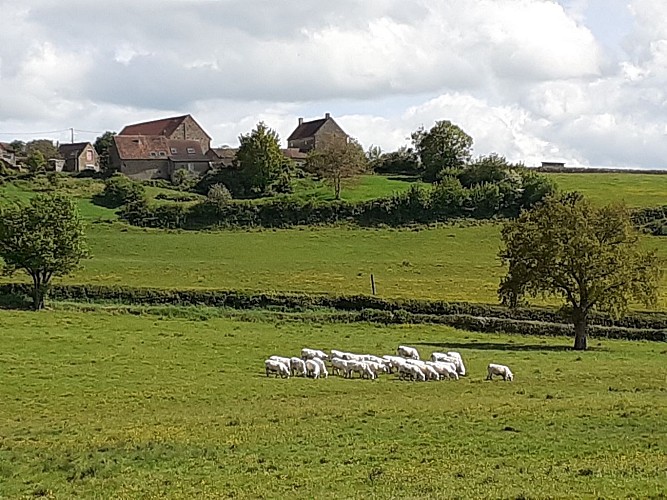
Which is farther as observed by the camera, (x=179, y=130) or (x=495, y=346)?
(x=179, y=130)

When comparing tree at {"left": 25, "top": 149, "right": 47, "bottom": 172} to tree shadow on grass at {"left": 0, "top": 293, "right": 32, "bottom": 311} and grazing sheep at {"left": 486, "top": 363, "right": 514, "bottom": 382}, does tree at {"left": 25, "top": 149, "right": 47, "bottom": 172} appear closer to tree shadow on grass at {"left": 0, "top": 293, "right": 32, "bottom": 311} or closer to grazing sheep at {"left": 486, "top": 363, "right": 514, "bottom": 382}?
tree shadow on grass at {"left": 0, "top": 293, "right": 32, "bottom": 311}

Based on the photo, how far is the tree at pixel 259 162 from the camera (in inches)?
4916

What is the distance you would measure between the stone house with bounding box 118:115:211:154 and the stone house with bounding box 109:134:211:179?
1823 cm

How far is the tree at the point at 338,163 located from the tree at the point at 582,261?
6877 centimetres

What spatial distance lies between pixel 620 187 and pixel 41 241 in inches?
3686

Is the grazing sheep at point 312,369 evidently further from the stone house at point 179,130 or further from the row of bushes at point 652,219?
the stone house at point 179,130

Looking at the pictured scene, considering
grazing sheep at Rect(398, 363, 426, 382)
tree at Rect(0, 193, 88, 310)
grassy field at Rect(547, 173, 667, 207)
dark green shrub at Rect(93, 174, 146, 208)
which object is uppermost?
grassy field at Rect(547, 173, 667, 207)

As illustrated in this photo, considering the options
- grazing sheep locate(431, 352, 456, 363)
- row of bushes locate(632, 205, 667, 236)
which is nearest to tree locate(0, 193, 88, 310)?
grazing sheep locate(431, 352, 456, 363)

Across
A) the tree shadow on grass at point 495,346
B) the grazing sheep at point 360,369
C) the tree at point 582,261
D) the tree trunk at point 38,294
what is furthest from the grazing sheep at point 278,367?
the tree trunk at point 38,294

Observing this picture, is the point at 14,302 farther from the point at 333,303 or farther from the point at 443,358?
the point at 443,358

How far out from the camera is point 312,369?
40219mm

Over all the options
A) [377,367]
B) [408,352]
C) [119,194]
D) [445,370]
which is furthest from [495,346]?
[119,194]

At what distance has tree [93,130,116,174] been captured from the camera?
14645 cm

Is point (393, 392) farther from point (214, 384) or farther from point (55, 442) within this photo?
point (55, 442)
